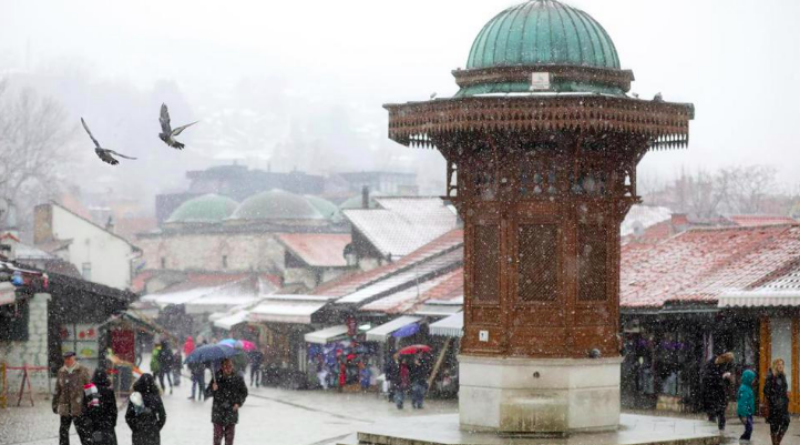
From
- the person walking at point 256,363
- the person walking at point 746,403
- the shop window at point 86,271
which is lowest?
the person walking at point 256,363

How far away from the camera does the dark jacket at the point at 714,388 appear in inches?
837

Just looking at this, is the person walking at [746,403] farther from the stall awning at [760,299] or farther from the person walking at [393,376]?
the person walking at [393,376]

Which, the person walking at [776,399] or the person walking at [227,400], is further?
the person walking at [776,399]

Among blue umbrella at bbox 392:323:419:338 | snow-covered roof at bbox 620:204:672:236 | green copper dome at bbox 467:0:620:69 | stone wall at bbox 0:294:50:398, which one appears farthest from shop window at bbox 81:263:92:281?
green copper dome at bbox 467:0:620:69

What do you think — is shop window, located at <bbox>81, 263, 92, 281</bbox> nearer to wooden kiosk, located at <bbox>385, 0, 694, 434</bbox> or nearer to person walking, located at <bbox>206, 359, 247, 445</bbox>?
person walking, located at <bbox>206, 359, 247, 445</bbox>

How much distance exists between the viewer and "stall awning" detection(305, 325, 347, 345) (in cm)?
3600

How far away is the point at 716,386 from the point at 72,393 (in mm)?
9760

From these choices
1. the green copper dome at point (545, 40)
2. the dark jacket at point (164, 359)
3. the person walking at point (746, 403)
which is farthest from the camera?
the dark jacket at point (164, 359)

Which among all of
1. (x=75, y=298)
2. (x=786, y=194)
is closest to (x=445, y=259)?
(x=75, y=298)

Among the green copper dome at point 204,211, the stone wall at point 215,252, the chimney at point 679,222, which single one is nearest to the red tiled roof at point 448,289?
the chimney at point 679,222

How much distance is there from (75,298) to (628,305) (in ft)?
43.1

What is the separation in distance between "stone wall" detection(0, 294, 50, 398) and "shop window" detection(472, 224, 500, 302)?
16.1m

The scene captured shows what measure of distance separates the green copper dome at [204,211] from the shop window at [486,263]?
68949 mm

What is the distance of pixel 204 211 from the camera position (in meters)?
87.9
